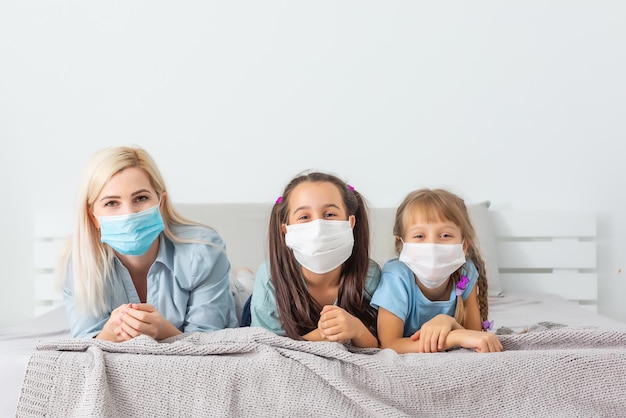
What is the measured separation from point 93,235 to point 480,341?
93cm

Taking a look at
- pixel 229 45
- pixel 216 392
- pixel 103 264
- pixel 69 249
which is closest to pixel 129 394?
pixel 216 392

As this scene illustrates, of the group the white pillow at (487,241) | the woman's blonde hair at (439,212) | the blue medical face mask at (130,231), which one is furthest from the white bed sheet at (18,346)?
the white pillow at (487,241)

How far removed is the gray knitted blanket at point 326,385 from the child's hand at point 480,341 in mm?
74

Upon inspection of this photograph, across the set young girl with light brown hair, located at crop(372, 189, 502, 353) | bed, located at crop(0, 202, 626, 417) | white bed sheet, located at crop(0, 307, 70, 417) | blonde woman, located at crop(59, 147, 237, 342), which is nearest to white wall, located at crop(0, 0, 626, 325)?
white bed sheet, located at crop(0, 307, 70, 417)

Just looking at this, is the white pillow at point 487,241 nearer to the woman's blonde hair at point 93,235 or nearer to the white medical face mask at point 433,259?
the white medical face mask at point 433,259

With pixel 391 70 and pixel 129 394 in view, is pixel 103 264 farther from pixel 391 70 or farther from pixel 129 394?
pixel 391 70

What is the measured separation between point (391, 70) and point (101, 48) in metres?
1.18

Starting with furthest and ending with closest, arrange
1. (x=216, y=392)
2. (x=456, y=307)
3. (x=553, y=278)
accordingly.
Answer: (x=553, y=278) → (x=456, y=307) → (x=216, y=392)

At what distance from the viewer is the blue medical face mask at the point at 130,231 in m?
1.58

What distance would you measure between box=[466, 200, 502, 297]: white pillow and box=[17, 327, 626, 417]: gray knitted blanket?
137 cm

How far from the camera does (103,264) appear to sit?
5.46 feet

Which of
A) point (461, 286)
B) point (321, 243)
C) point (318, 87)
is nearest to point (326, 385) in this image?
point (321, 243)

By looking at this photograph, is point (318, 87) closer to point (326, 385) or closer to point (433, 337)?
point (433, 337)

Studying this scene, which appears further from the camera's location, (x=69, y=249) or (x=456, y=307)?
(x=69, y=249)
